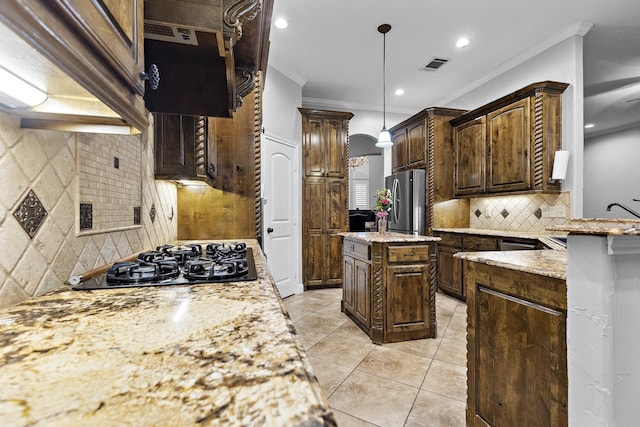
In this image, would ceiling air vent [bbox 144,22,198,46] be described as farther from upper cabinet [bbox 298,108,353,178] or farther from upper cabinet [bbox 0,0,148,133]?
upper cabinet [bbox 298,108,353,178]

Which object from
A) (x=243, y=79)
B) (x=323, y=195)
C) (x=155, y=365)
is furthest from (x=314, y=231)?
(x=155, y=365)

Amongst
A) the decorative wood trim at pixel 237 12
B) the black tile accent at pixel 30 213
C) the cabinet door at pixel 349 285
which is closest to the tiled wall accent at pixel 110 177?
Result: the black tile accent at pixel 30 213

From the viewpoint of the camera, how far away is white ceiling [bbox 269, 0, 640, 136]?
285cm

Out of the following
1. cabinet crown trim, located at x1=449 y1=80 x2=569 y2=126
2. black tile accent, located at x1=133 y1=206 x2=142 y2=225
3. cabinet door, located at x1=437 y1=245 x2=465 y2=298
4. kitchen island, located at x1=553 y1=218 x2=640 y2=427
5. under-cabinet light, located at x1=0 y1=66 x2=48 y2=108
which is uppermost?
cabinet crown trim, located at x1=449 y1=80 x2=569 y2=126

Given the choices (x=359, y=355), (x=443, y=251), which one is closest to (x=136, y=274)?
(x=359, y=355)

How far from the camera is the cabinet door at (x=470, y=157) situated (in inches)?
151

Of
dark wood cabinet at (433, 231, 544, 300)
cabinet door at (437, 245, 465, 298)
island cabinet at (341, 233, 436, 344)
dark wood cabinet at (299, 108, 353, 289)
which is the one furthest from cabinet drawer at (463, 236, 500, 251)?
dark wood cabinet at (299, 108, 353, 289)

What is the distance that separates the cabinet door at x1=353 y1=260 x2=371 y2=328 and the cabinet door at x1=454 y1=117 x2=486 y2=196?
2108 mm

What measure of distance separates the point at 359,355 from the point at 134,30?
239 centimetres

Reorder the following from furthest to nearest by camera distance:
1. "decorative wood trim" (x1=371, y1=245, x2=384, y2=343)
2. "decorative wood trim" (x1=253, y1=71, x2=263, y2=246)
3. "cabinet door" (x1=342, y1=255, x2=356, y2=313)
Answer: "cabinet door" (x1=342, y1=255, x2=356, y2=313), "decorative wood trim" (x1=371, y1=245, x2=384, y2=343), "decorative wood trim" (x1=253, y1=71, x2=263, y2=246)

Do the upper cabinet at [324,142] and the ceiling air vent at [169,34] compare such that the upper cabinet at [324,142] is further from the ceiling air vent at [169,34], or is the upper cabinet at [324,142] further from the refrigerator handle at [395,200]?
the ceiling air vent at [169,34]

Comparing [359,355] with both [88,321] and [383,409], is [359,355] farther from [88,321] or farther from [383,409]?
[88,321]

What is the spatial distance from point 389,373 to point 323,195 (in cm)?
279

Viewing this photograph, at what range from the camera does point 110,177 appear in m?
1.17
